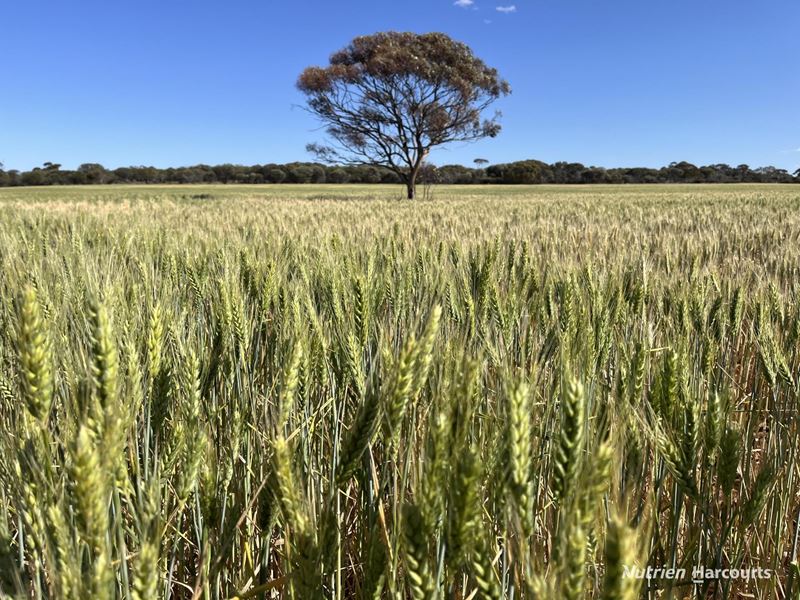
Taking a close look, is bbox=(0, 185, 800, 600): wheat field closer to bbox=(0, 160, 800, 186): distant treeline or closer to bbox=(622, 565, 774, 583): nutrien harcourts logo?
bbox=(622, 565, 774, 583): nutrien harcourts logo

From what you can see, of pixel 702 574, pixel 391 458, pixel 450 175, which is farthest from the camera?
pixel 450 175

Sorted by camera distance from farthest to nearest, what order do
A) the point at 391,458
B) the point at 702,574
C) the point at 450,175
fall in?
the point at 450,175
the point at 391,458
the point at 702,574

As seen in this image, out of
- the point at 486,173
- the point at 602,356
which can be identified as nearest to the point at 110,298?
the point at 602,356

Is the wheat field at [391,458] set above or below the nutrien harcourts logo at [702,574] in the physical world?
above

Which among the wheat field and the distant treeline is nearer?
the wheat field

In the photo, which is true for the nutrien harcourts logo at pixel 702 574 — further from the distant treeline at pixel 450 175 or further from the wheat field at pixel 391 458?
the distant treeline at pixel 450 175

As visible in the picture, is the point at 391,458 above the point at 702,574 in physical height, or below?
above

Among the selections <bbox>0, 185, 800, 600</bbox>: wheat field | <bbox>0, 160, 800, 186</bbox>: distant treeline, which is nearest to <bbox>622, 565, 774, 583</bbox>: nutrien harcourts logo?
<bbox>0, 185, 800, 600</bbox>: wheat field

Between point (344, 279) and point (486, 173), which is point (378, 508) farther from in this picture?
point (486, 173)

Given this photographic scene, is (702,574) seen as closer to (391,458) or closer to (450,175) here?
(391,458)

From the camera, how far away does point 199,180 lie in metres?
56.4

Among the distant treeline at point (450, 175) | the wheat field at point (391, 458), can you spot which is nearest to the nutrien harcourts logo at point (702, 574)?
the wheat field at point (391, 458)

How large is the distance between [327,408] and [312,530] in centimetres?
64

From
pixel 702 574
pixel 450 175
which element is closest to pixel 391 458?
pixel 702 574
